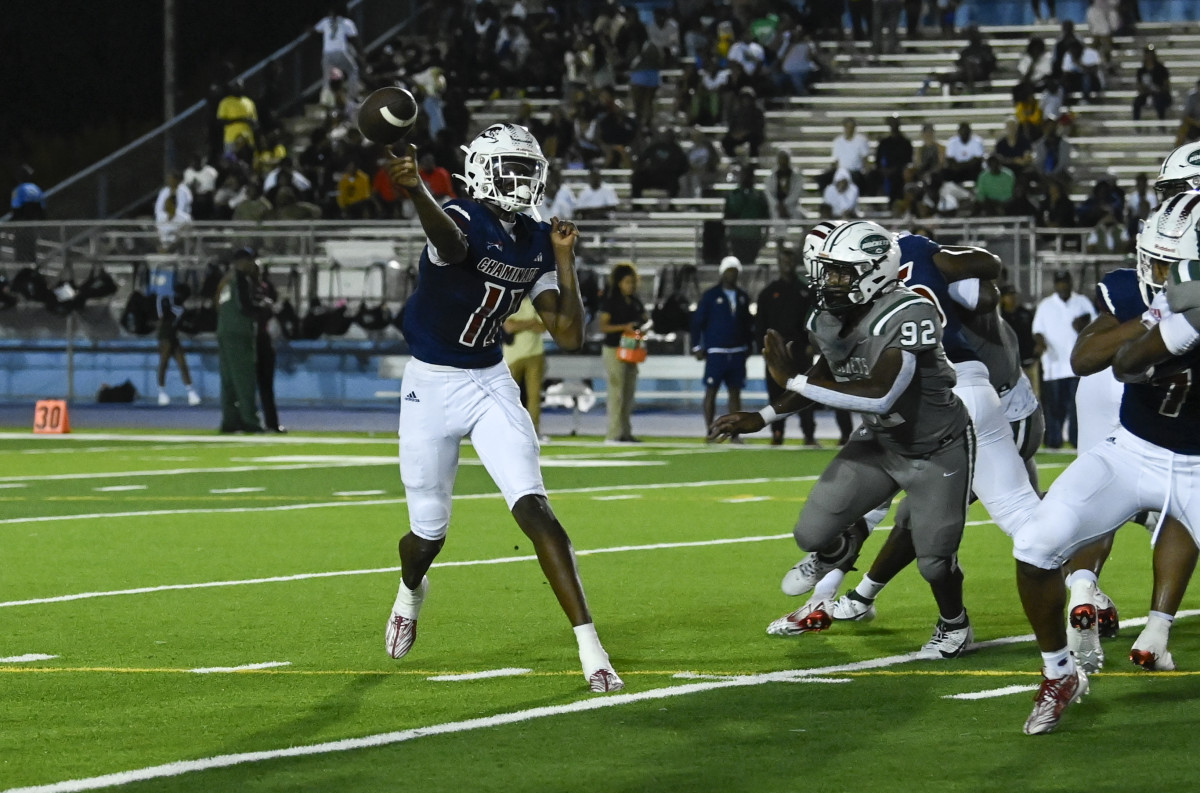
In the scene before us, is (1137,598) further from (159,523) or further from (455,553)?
(159,523)

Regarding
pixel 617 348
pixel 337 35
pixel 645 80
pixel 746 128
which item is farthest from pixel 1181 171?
pixel 337 35

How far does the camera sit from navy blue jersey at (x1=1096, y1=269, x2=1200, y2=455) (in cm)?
679

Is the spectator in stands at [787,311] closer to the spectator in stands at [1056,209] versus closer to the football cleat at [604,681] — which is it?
the spectator in stands at [1056,209]

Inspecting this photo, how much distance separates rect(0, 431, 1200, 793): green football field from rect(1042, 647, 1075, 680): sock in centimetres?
19

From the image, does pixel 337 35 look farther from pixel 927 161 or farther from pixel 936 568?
pixel 936 568

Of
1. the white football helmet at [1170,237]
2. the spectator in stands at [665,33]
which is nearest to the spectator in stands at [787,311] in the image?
the white football helmet at [1170,237]

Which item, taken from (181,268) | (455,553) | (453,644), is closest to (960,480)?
(453,644)

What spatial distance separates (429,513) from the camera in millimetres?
7945

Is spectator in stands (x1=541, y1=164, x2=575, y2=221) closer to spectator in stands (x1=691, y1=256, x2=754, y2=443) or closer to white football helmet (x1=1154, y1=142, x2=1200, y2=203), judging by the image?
spectator in stands (x1=691, y1=256, x2=754, y2=443)

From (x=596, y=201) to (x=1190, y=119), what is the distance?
Result: 27.3 feet

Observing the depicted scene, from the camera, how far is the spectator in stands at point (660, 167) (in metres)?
30.0

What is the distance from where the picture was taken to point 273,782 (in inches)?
229

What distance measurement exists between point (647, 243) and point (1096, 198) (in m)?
6.02

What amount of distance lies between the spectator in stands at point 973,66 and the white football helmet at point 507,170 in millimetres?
25206
